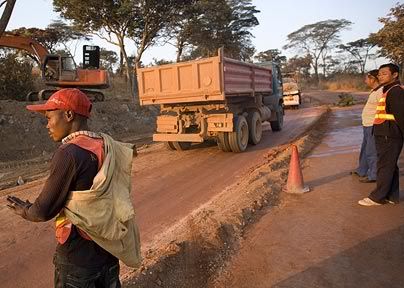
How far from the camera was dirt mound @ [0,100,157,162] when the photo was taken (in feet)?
→ 44.0

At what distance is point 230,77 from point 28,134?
7904 mm

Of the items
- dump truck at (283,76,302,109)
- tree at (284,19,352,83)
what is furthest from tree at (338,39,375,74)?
dump truck at (283,76,302,109)

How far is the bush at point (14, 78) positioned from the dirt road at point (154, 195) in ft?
29.0

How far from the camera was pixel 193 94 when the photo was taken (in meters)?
9.98

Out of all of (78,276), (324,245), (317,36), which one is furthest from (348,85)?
(78,276)

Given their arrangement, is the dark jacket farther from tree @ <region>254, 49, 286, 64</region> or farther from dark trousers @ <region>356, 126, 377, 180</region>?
tree @ <region>254, 49, 286, 64</region>

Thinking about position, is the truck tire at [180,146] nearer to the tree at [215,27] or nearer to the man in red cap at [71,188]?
the man in red cap at [71,188]

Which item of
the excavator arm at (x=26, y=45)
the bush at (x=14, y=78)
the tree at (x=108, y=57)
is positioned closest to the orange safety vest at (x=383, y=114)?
the excavator arm at (x=26, y=45)

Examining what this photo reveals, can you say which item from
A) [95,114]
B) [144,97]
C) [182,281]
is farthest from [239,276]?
[95,114]

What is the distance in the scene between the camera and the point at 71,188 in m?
2.20

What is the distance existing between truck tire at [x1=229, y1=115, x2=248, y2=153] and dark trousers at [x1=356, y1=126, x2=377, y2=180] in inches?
157

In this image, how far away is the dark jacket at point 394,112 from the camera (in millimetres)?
5492

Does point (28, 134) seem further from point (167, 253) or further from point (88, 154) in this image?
point (88, 154)

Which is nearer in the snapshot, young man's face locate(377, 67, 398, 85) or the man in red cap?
the man in red cap
